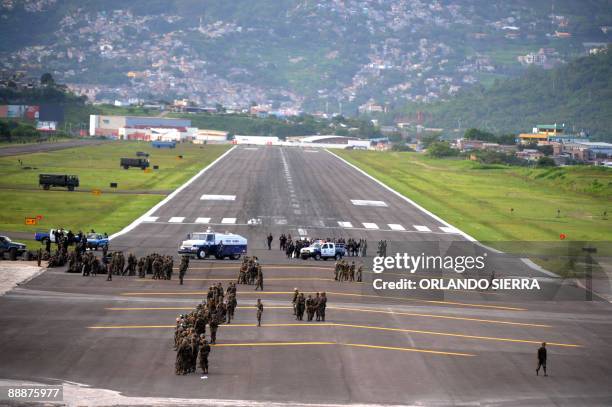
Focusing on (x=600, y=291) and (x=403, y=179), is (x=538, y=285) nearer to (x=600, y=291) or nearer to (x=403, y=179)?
(x=600, y=291)

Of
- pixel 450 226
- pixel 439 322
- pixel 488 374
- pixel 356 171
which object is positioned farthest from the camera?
pixel 356 171

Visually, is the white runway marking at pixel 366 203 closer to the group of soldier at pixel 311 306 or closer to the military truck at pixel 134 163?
the military truck at pixel 134 163

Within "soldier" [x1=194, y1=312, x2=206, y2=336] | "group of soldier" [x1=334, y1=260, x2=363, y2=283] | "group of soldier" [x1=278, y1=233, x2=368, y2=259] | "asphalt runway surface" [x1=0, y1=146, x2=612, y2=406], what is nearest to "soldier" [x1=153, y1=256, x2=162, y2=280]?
"asphalt runway surface" [x1=0, y1=146, x2=612, y2=406]

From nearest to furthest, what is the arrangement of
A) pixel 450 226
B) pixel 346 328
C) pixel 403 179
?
1. pixel 346 328
2. pixel 450 226
3. pixel 403 179

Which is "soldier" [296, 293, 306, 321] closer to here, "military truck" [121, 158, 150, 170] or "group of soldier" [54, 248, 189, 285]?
"group of soldier" [54, 248, 189, 285]

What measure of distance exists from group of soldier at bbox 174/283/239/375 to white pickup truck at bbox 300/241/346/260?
2940cm

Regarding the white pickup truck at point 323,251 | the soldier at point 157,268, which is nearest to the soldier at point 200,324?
the soldier at point 157,268

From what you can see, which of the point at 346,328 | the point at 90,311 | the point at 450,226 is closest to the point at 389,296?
the point at 346,328

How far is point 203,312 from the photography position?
163ft

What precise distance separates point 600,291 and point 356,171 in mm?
111277

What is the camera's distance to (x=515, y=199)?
144125 mm

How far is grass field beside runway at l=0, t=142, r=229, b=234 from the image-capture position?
10200 cm

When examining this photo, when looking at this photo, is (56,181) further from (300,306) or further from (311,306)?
(311,306)

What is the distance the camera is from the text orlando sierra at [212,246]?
266ft
